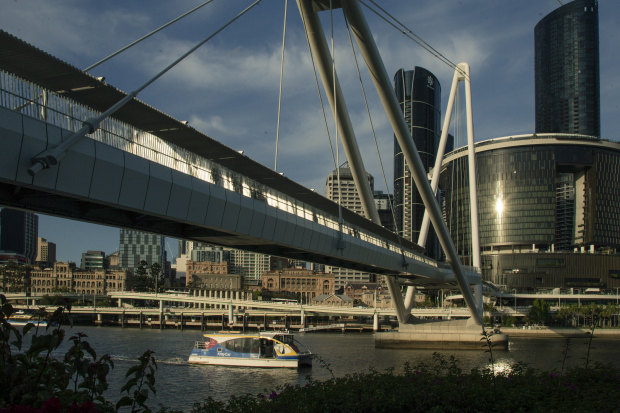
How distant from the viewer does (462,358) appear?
5325cm

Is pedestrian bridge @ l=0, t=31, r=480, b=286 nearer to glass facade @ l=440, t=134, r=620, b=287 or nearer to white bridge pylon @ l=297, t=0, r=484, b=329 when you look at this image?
white bridge pylon @ l=297, t=0, r=484, b=329

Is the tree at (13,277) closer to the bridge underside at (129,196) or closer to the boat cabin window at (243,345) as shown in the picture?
the boat cabin window at (243,345)

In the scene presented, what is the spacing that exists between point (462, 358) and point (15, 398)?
4912 cm

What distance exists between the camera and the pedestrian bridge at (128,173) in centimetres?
1502

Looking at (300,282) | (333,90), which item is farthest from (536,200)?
(333,90)

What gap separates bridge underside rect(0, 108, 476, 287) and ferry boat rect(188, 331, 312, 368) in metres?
19.4

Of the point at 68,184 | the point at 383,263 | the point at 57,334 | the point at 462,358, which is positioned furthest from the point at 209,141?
the point at 462,358

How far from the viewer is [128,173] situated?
17.5m

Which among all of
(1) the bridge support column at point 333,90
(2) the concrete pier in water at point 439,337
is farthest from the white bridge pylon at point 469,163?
(1) the bridge support column at point 333,90

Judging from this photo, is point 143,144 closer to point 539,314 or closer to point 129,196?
point 129,196

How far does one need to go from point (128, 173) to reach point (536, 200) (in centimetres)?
16338

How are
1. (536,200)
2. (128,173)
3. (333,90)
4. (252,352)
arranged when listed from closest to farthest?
1. (128,173)
2. (333,90)
3. (252,352)
4. (536,200)

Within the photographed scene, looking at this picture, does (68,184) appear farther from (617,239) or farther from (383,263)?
(617,239)

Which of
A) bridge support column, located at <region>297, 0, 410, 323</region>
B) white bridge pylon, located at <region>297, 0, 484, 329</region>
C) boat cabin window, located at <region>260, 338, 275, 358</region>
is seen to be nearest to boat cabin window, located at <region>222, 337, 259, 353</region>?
boat cabin window, located at <region>260, 338, 275, 358</region>
